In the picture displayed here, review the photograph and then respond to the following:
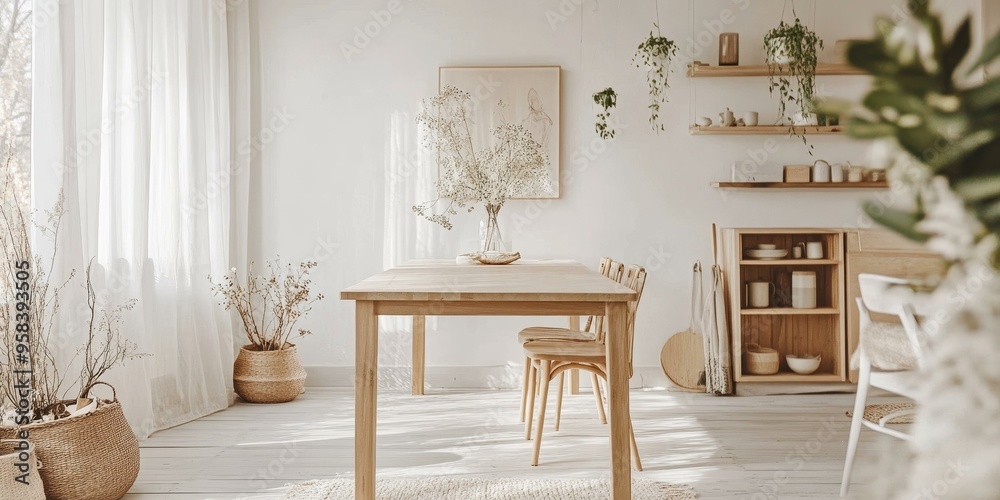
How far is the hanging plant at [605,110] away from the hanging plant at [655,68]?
231mm

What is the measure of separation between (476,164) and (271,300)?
1.54 m

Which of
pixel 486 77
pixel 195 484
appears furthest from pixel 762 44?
pixel 195 484

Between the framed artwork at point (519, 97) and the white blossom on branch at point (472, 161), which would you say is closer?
the white blossom on branch at point (472, 161)

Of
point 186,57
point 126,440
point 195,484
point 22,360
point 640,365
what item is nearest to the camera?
point 22,360

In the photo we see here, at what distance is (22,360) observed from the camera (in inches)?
100

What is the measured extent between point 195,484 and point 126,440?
34 centimetres

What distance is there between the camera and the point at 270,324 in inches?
190

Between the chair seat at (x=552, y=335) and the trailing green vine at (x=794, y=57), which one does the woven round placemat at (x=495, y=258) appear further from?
the trailing green vine at (x=794, y=57)

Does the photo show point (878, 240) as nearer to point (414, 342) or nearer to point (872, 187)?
point (872, 187)

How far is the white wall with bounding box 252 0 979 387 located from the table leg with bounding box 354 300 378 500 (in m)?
2.19

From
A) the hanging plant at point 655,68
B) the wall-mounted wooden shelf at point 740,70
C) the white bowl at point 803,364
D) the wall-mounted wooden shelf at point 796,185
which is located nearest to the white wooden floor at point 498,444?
the white bowl at point 803,364

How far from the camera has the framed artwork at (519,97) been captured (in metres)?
4.75

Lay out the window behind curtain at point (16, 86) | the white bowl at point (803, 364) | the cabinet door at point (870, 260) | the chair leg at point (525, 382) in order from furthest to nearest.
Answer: the white bowl at point (803, 364) < the cabinet door at point (870, 260) < the chair leg at point (525, 382) < the window behind curtain at point (16, 86)

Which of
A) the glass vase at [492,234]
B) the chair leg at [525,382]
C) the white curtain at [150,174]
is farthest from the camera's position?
the glass vase at [492,234]
